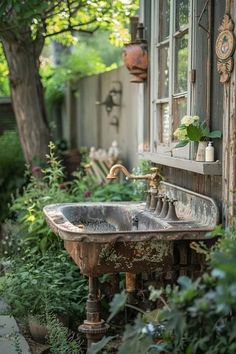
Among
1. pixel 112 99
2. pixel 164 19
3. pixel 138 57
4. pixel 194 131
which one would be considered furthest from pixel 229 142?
pixel 112 99

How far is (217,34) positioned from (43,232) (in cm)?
248

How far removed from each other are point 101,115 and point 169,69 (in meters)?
3.98

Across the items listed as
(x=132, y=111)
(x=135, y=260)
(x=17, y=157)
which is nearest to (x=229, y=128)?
(x=135, y=260)

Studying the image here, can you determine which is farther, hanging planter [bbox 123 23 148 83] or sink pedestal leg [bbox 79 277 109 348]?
hanging planter [bbox 123 23 148 83]

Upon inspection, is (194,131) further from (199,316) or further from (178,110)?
(199,316)

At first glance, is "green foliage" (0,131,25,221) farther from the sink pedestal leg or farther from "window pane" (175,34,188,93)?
the sink pedestal leg

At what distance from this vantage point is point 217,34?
3736mm

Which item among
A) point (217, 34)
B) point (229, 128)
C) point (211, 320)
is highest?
point (217, 34)

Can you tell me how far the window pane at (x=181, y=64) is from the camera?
4145 millimetres

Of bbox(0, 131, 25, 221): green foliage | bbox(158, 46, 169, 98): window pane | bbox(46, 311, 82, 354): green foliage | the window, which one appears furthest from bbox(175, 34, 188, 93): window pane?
bbox(0, 131, 25, 221): green foliage

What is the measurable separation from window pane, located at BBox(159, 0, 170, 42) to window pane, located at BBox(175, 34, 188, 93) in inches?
11.7

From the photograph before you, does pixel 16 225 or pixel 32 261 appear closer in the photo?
pixel 32 261

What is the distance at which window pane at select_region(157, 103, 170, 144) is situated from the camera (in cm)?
462

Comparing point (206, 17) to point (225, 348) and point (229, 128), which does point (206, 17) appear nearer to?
point (229, 128)
